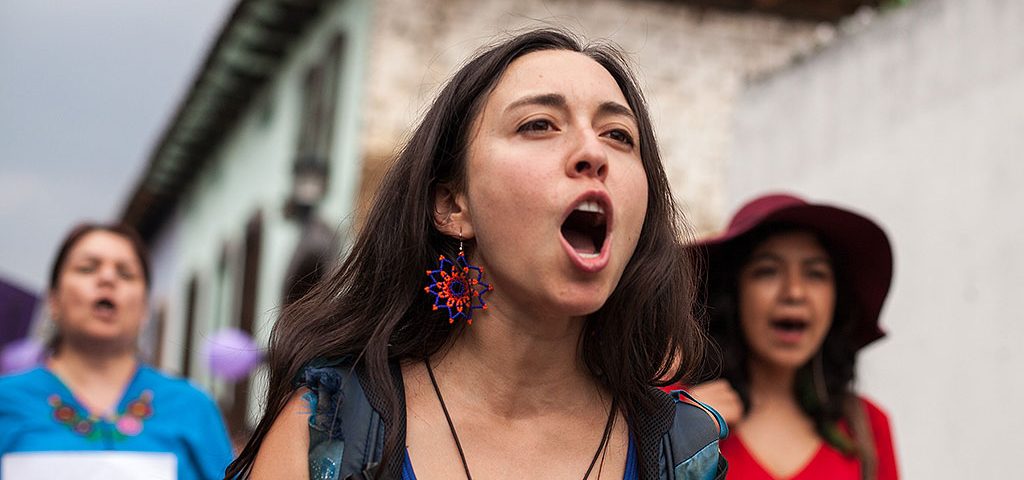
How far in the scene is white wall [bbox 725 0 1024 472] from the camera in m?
5.91

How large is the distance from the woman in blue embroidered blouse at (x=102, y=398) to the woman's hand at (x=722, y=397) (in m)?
2.03

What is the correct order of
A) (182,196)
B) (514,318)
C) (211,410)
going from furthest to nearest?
(182,196) → (211,410) → (514,318)

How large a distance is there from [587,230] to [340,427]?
0.53m

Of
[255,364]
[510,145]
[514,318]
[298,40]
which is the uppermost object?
[298,40]

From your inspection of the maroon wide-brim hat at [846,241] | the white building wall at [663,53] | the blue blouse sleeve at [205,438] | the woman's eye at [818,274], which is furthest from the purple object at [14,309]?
Result: the woman's eye at [818,274]

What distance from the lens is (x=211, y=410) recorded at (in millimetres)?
5438

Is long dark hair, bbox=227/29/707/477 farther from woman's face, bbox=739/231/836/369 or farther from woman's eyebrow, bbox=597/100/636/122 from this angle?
woman's face, bbox=739/231/836/369

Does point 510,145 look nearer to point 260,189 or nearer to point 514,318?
point 514,318

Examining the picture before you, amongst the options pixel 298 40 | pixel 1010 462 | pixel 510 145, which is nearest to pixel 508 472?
pixel 510 145

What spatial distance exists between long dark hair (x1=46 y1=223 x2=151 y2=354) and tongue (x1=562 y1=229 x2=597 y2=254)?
12.1 feet

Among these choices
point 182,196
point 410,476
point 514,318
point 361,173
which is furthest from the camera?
point 182,196

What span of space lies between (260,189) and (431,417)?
16904 millimetres

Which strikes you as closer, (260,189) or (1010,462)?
(1010,462)

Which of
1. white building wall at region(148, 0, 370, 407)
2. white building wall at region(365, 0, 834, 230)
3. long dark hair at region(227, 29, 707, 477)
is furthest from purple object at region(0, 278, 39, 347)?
long dark hair at region(227, 29, 707, 477)
